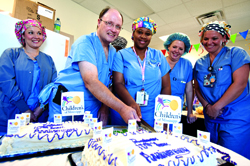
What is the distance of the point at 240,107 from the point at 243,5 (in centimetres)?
319

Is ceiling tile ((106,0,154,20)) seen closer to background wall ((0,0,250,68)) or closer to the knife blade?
background wall ((0,0,250,68))

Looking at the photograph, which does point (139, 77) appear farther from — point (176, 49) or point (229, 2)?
point (229, 2)

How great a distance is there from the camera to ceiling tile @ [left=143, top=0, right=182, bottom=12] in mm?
3260

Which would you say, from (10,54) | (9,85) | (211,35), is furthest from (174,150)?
(10,54)

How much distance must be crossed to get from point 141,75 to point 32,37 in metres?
1.49

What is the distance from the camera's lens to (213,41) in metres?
1.60

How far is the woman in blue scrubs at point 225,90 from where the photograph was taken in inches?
54.6

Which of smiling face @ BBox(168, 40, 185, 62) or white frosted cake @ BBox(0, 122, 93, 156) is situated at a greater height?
smiling face @ BBox(168, 40, 185, 62)

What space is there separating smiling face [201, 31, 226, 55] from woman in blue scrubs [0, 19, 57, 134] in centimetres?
201

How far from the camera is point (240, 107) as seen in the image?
1457 millimetres

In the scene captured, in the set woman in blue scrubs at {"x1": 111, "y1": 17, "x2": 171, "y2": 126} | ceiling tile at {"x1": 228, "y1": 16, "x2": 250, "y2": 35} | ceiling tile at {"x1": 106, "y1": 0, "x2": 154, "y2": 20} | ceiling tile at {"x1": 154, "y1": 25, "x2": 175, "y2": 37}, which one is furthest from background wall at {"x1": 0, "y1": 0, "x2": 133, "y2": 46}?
ceiling tile at {"x1": 228, "y1": 16, "x2": 250, "y2": 35}

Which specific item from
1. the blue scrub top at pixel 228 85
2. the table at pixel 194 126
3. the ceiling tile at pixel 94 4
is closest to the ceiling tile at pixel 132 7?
the ceiling tile at pixel 94 4

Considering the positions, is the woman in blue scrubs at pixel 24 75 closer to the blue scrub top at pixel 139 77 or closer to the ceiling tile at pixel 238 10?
the blue scrub top at pixel 139 77

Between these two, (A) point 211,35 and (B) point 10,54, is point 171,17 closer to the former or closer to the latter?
(A) point 211,35
